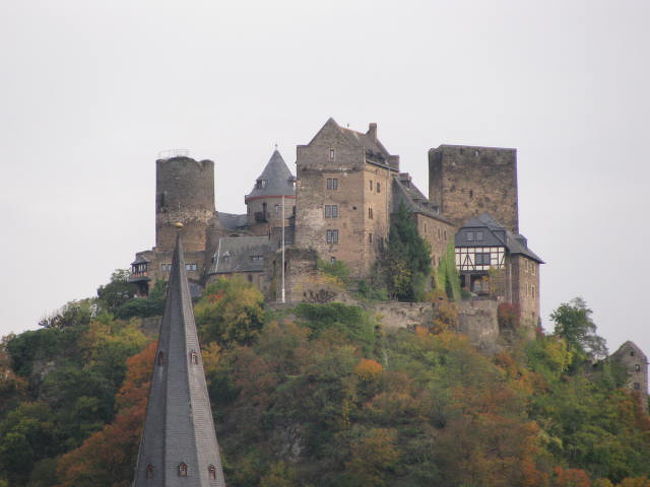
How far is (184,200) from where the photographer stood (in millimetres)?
119250

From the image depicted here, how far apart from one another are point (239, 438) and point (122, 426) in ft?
19.7

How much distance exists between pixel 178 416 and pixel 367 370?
84.1 feet

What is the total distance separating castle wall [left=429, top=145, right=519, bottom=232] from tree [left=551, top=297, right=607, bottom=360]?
6955mm

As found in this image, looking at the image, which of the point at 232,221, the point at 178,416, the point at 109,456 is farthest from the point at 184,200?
the point at 178,416

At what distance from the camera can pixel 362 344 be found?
10056 cm

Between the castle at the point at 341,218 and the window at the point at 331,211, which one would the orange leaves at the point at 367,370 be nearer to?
the castle at the point at 341,218

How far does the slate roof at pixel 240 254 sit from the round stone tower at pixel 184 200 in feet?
11.1

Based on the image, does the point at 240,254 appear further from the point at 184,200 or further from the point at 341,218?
the point at 341,218

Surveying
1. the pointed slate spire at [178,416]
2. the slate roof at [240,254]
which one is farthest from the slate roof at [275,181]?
the pointed slate spire at [178,416]

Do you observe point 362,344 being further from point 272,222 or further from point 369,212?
point 272,222

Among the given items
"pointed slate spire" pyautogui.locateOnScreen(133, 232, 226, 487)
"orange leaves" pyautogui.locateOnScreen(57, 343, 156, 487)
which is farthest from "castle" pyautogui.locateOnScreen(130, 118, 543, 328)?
"pointed slate spire" pyautogui.locateOnScreen(133, 232, 226, 487)

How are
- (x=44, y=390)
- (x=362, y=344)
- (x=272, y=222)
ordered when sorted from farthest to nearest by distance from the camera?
(x=272, y=222) → (x=44, y=390) → (x=362, y=344)

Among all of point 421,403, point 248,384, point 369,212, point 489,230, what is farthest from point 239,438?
point 489,230

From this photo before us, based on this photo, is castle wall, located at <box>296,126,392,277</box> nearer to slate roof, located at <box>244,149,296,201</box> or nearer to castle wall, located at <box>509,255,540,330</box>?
castle wall, located at <box>509,255,540,330</box>
